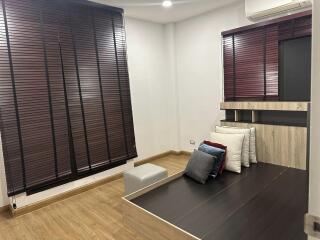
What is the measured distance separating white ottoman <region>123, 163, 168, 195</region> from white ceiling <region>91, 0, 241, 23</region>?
2.38 meters

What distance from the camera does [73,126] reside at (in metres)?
3.14

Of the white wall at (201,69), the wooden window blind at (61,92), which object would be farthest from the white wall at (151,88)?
the wooden window blind at (61,92)

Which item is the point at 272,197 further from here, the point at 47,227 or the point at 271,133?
the point at 47,227

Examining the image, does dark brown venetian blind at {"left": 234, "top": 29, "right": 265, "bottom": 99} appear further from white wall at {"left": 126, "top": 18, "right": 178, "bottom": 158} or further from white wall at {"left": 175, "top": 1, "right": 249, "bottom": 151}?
white wall at {"left": 126, "top": 18, "right": 178, "bottom": 158}

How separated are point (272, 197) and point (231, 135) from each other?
3.06 feet

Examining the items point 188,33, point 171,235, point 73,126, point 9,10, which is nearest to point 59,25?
point 9,10

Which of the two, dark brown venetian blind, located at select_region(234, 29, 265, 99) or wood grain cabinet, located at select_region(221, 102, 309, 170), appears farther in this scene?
dark brown venetian blind, located at select_region(234, 29, 265, 99)

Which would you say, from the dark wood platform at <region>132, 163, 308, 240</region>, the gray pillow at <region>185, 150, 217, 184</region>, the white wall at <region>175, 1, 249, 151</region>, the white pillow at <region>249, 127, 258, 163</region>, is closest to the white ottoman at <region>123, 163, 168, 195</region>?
the dark wood platform at <region>132, 163, 308, 240</region>

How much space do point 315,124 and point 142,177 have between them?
2258mm

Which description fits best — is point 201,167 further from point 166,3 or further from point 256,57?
point 166,3

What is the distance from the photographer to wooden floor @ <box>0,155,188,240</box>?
2.32m

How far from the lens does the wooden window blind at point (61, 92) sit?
8.63 ft

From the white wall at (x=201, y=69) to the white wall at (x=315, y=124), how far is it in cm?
344

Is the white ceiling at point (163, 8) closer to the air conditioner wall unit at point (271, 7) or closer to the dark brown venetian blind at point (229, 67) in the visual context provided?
the air conditioner wall unit at point (271, 7)
